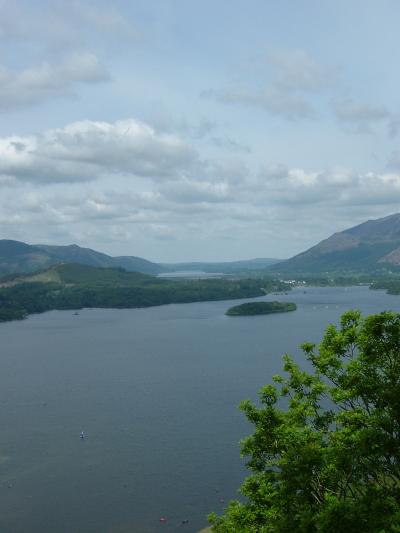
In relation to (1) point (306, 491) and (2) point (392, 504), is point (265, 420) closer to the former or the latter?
(1) point (306, 491)

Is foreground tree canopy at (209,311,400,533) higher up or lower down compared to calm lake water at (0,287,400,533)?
higher up

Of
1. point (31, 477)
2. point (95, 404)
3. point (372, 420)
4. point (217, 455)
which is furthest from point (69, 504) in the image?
point (372, 420)

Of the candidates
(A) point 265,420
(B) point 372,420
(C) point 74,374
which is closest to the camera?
(B) point 372,420

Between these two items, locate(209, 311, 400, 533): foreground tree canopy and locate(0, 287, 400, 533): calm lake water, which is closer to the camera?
locate(209, 311, 400, 533): foreground tree canopy

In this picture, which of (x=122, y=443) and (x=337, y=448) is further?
(x=122, y=443)

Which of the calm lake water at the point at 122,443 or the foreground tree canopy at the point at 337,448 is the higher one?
the foreground tree canopy at the point at 337,448

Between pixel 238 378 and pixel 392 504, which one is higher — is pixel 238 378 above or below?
below

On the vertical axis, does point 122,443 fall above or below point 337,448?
below

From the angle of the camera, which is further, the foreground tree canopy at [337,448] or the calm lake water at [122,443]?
the calm lake water at [122,443]
